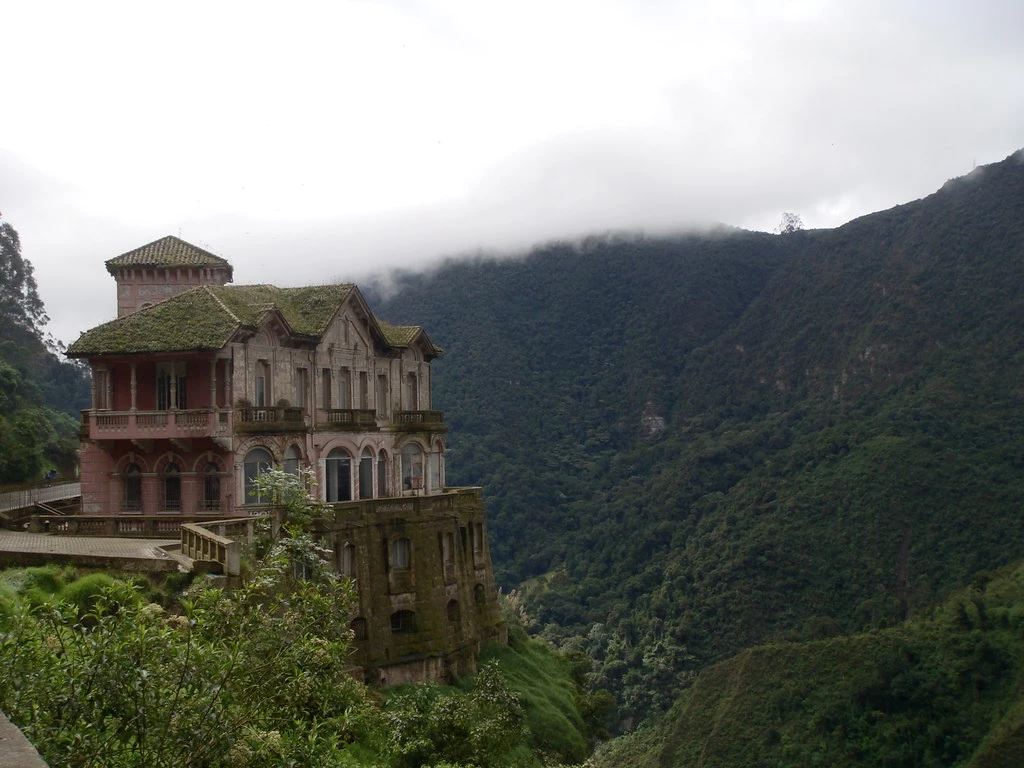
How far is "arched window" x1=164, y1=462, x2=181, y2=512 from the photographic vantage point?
114 ft

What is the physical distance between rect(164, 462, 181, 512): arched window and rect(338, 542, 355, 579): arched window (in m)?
5.86

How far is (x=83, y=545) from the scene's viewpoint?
1095 inches

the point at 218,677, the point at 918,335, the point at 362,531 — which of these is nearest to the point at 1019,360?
the point at 918,335

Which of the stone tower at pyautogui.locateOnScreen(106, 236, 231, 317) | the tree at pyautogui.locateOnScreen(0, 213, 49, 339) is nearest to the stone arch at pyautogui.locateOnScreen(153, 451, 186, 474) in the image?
the stone tower at pyautogui.locateOnScreen(106, 236, 231, 317)

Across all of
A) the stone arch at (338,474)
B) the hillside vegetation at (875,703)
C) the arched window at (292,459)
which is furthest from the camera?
the hillside vegetation at (875,703)

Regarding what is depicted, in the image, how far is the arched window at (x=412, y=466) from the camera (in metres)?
43.5

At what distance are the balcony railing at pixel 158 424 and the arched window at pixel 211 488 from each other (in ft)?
4.64

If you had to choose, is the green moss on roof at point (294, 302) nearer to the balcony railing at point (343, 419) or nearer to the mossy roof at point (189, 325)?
the mossy roof at point (189, 325)

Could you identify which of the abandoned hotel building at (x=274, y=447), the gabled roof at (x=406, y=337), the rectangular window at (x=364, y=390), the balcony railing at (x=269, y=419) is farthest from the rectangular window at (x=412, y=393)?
the balcony railing at (x=269, y=419)

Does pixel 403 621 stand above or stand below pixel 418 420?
below

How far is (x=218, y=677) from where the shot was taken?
10.7 metres

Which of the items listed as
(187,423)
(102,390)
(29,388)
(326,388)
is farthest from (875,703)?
(29,388)

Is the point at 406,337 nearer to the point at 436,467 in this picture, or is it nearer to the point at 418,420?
the point at 418,420

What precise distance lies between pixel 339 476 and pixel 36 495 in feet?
41.3
